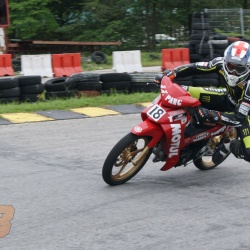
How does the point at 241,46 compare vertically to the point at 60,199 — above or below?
above

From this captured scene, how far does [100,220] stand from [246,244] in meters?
1.26

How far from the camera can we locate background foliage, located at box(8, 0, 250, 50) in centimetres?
2634

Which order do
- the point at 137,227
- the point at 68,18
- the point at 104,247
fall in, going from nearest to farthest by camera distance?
the point at 104,247, the point at 137,227, the point at 68,18

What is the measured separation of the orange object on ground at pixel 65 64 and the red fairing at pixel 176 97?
35.0 feet

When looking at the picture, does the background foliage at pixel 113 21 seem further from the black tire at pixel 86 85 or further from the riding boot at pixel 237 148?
the riding boot at pixel 237 148

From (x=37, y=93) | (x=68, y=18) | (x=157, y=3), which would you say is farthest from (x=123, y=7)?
(x=37, y=93)

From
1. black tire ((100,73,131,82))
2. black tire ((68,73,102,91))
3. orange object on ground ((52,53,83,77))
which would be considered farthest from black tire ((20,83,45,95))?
orange object on ground ((52,53,83,77))

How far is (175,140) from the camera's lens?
6.62 meters

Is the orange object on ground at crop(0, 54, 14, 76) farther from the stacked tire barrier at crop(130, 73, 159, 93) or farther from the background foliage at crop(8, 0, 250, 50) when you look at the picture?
the background foliage at crop(8, 0, 250, 50)

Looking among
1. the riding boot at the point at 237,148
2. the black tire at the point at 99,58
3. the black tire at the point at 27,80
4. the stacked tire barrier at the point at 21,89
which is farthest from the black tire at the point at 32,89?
the black tire at the point at 99,58

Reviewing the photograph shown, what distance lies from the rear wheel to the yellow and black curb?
381 centimetres

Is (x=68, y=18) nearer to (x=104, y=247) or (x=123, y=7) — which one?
(x=123, y=7)

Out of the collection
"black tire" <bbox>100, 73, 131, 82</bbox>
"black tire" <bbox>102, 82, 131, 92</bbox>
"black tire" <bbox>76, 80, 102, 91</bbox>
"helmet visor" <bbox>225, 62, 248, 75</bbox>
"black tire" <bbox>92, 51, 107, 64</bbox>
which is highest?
"helmet visor" <bbox>225, 62, 248, 75</bbox>

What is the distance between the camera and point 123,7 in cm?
2694
